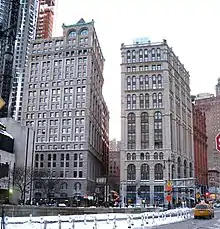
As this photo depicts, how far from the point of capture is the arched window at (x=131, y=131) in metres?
131

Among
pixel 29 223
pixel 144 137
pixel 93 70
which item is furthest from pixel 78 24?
pixel 29 223

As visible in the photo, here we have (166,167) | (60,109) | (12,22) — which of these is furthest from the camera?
(60,109)

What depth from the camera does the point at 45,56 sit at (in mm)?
143000

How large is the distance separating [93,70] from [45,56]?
19.2 metres

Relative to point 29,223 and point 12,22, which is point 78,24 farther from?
point 29,223

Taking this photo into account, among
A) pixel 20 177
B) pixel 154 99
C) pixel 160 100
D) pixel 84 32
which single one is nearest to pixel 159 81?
pixel 154 99

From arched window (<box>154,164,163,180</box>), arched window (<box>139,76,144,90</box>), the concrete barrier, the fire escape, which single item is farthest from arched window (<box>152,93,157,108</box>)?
the fire escape

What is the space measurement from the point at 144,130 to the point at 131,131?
4.62 meters

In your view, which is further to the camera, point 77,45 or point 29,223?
point 77,45

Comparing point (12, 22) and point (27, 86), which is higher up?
point (27, 86)

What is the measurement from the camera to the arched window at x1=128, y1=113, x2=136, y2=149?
130637 millimetres

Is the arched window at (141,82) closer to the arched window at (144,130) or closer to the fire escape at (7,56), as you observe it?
the arched window at (144,130)

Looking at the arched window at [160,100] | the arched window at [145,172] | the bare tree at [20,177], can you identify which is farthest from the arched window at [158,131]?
the bare tree at [20,177]

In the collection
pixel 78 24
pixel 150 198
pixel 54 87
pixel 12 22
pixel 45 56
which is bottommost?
pixel 150 198
